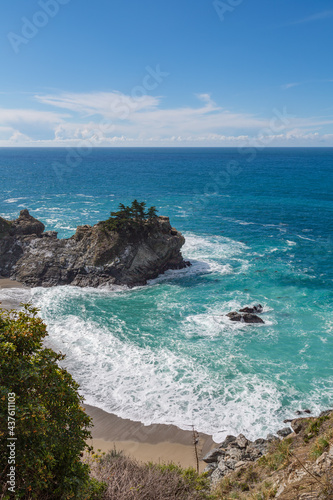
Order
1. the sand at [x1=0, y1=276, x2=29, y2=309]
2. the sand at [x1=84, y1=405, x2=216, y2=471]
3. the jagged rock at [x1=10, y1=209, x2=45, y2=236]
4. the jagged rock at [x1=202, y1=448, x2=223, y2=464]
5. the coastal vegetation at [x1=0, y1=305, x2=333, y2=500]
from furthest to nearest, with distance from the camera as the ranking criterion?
the jagged rock at [x1=10, y1=209, x2=45, y2=236]
the sand at [x1=0, y1=276, x2=29, y2=309]
the sand at [x1=84, y1=405, x2=216, y2=471]
the jagged rock at [x1=202, y1=448, x2=223, y2=464]
the coastal vegetation at [x1=0, y1=305, x2=333, y2=500]

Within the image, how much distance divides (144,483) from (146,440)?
28.3ft

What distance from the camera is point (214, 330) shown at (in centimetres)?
3281

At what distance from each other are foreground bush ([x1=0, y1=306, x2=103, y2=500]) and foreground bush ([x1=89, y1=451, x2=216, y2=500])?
1.15 metres

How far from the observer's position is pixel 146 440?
21094 millimetres

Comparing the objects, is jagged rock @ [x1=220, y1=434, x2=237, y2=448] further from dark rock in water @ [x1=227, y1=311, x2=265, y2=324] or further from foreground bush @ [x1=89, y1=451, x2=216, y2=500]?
dark rock in water @ [x1=227, y1=311, x2=265, y2=324]

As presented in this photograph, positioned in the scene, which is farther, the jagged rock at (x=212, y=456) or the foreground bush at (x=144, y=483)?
the jagged rock at (x=212, y=456)

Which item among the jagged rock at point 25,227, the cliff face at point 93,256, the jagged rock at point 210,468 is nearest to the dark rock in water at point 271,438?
the jagged rock at point 210,468

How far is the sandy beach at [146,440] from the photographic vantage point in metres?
19.9

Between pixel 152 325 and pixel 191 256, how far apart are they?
20.9m

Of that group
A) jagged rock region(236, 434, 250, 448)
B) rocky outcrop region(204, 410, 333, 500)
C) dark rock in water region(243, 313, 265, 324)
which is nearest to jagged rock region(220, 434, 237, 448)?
rocky outcrop region(204, 410, 333, 500)

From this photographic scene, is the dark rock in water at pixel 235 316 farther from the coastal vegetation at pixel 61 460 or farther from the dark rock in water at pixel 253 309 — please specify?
the coastal vegetation at pixel 61 460

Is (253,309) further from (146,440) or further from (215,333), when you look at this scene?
(146,440)

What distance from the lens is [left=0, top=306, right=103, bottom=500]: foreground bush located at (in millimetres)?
9883

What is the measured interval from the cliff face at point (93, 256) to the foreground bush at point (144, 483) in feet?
98.7
